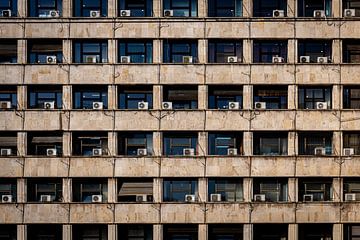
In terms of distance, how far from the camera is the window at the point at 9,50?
106 feet

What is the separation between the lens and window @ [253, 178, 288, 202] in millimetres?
31797

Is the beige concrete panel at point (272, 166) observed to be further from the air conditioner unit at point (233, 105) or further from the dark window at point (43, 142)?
the dark window at point (43, 142)

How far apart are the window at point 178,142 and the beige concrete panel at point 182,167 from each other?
25.6 inches

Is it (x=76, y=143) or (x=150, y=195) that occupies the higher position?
(x=76, y=143)

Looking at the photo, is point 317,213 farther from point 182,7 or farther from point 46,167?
point 46,167

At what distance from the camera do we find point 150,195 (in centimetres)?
3164

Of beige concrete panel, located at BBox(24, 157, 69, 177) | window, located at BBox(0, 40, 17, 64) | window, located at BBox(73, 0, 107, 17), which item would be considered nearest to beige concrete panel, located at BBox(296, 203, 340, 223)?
beige concrete panel, located at BBox(24, 157, 69, 177)

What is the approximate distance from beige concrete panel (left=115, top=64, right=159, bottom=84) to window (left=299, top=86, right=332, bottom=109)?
833cm

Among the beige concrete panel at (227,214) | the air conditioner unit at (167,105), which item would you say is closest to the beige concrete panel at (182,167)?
the beige concrete panel at (227,214)

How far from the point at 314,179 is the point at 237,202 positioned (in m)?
4.55

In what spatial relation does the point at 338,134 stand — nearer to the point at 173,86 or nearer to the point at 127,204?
the point at 173,86

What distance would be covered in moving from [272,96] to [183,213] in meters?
8.26

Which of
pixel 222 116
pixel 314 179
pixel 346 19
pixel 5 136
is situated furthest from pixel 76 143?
pixel 346 19

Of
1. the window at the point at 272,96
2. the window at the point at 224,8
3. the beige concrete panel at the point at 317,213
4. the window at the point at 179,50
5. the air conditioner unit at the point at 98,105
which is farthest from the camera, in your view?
the window at the point at 224,8
